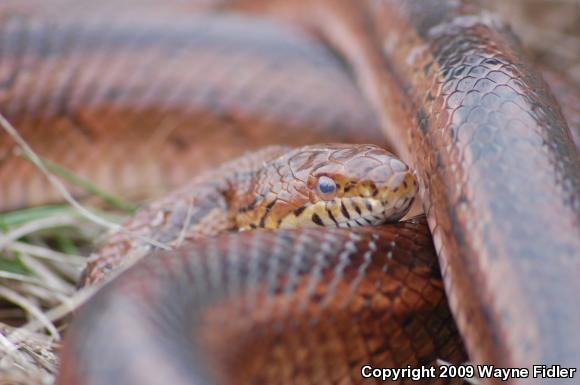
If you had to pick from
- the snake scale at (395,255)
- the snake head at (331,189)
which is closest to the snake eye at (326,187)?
the snake head at (331,189)

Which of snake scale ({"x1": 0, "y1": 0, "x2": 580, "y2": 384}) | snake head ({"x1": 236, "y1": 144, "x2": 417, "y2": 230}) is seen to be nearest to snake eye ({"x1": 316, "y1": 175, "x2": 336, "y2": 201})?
snake head ({"x1": 236, "y1": 144, "x2": 417, "y2": 230})

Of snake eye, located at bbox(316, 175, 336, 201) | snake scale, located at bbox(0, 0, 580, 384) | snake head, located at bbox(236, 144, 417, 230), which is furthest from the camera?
snake eye, located at bbox(316, 175, 336, 201)

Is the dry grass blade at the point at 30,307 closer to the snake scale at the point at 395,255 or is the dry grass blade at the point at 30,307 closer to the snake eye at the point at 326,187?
the snake scale at the point at 395,255

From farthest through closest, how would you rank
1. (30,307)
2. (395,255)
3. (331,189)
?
1. (30,307)
2. (331,189)
3. (395,255)

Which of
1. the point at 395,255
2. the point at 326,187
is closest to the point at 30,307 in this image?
the point at 326,187

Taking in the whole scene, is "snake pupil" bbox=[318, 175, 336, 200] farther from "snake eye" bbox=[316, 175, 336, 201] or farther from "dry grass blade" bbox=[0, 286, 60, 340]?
"dry grass blade" bbox=[0, 286, 60, 340]

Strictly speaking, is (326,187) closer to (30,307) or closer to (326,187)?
(326,187)

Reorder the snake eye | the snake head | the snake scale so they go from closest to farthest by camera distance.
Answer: the snake scale, the snake head, the snake eye

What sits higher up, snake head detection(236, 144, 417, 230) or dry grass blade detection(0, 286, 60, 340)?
snake head detection(236, 144, 417, 230)
